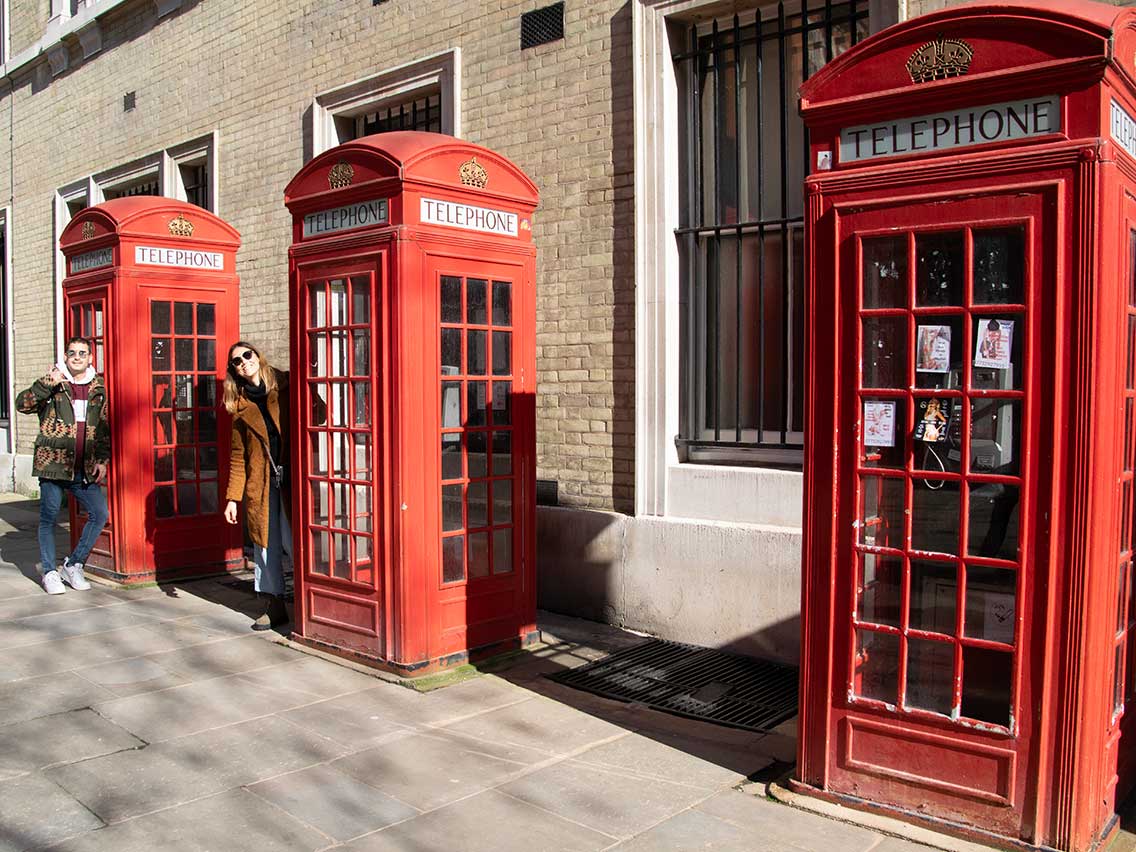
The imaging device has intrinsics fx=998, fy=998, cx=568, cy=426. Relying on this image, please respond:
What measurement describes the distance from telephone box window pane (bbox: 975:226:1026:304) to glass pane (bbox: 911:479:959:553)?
73 cm

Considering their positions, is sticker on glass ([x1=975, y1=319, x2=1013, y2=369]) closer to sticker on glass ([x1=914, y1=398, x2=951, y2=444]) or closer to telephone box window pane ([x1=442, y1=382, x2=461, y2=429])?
sticker on glass ([x1=914, y1=398, x2=951, y2=444])

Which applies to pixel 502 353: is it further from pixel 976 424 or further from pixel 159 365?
pixel 159 365

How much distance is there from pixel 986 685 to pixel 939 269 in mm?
1610

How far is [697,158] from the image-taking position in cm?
705

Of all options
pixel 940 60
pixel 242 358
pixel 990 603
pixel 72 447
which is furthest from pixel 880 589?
pixel 72 447

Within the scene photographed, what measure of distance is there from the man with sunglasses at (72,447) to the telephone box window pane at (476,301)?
12.5ft

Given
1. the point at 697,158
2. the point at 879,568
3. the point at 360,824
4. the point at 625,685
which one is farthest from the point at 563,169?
the point at 360,824

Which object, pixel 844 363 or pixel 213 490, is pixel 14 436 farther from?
pixel 844 363

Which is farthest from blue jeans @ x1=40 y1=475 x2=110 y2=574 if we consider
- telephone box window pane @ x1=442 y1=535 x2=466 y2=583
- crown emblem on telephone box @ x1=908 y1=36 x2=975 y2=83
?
crown emblem on telephone box @ x1=908 y1=36 x2=975 y2=83

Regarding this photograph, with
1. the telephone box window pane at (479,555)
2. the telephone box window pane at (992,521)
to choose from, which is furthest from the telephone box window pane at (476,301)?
Answer: the telephone box window pane at (992,521)

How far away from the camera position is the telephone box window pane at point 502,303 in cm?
620

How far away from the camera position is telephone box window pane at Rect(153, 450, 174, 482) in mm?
8531

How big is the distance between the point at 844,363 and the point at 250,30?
9071 mm

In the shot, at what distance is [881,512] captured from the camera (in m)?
4.08
